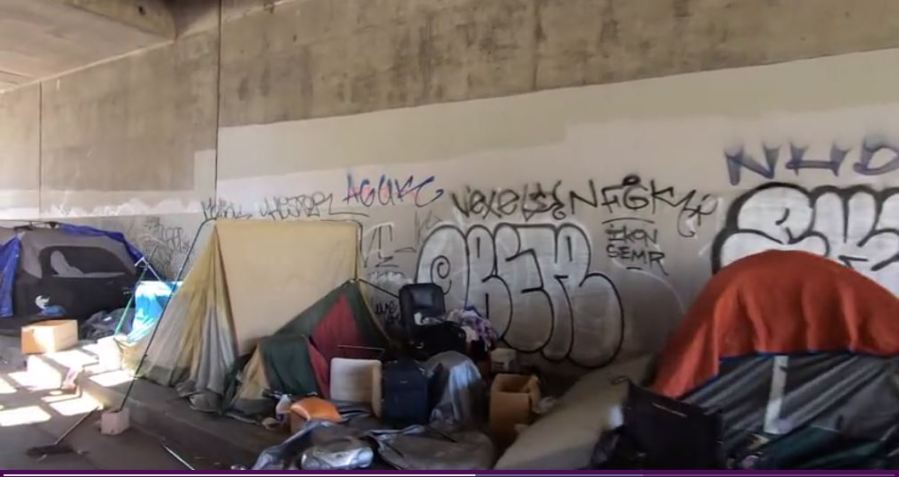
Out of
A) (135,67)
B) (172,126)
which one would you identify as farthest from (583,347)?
(135,67)

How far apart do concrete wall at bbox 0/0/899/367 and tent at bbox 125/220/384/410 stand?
52.5 inches

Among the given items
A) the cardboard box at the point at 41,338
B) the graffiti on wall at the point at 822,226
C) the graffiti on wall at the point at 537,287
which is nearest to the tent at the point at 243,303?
the graffiti on wall at the point at 537,287

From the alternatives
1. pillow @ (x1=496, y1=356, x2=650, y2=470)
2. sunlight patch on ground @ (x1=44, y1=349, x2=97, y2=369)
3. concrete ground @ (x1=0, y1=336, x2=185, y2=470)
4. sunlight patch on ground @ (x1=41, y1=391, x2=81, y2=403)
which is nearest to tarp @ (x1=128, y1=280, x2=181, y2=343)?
sunlight patch on ground @ (x1=44, y1=349, x2=97, y2=369)

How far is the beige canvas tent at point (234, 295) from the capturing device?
4926 millimetres

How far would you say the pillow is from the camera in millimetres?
3178

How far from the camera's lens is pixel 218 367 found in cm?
492

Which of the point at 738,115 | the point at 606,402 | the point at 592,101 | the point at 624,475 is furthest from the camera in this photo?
the point at 592,101

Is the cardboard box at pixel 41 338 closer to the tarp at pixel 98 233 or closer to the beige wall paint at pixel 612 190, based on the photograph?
the tarp at pixel 98 233

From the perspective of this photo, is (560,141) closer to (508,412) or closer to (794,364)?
(508,412)

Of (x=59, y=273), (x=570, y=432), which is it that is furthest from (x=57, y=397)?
(x=570, y=432)

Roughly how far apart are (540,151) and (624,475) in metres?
3.42

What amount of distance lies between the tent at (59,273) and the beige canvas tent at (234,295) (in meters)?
2.92

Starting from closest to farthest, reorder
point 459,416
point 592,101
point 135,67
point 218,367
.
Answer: point 459,416 → point 218,367 → point 592,101 → point 135,67

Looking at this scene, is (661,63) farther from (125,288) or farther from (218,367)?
(125,288)
